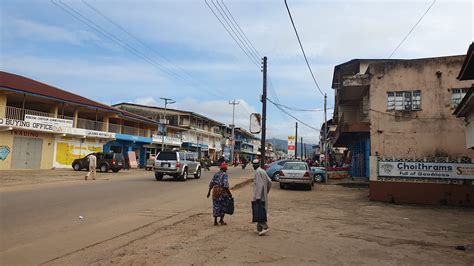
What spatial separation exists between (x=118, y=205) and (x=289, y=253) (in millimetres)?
7353

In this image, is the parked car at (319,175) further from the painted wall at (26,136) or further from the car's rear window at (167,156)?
the painted wall at (26,136)

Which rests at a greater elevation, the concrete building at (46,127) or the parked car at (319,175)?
the concrete building at (46,127)

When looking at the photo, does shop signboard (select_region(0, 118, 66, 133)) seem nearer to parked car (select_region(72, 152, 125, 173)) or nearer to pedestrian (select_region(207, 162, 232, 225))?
parked car (select_region(72, 152, 125, 173))

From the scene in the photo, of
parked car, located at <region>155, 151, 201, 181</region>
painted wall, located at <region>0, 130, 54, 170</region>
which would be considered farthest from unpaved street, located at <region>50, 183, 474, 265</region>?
painted wall, located at <region>0, 130, 54, 170</region>

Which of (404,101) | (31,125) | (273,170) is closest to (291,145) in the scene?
(273,170)

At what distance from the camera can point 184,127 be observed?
63531mm

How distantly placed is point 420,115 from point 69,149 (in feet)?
98.8

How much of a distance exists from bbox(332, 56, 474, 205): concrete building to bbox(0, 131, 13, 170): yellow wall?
2618 cm

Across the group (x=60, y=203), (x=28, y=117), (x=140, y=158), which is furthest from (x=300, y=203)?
(x=140, y=158)

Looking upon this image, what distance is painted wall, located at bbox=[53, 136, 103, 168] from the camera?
33.1 metres

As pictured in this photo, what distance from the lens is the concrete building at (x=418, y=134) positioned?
14.5m

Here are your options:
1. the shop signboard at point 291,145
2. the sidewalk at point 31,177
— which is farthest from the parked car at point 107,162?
the shop signboard at point 291,145

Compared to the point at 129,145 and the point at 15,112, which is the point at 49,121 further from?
the point at 129,145

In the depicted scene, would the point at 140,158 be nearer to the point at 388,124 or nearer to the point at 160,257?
the point at 388,124
